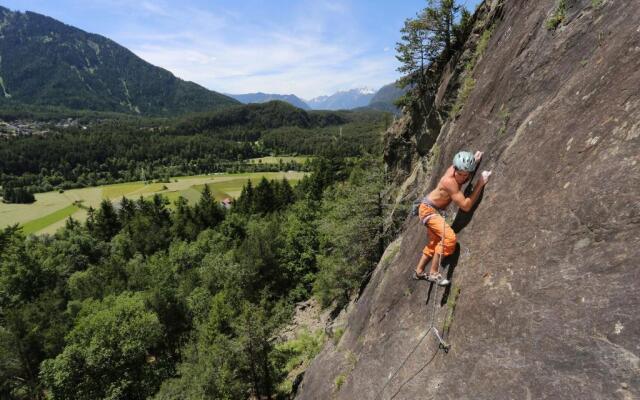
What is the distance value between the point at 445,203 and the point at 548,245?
101 inches

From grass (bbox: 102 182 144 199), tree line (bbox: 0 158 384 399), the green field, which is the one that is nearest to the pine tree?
tree line (bbox: 0 158 384 399)

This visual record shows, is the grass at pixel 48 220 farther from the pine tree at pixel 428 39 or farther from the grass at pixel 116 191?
the pine tree at pixel 428 39

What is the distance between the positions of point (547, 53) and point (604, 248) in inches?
223

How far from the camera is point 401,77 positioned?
94.4 feet

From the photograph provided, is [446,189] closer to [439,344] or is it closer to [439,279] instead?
[439,279]

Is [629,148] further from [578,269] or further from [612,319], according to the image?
[612,319]

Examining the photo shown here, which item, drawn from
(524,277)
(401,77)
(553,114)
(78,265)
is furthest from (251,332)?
(78,265)

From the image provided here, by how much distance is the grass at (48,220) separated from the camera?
294 ft

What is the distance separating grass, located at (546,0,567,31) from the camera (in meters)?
8.37

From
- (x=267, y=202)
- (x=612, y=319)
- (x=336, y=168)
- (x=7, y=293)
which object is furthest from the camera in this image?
(x=336, y=168)

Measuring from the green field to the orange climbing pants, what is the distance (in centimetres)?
10531

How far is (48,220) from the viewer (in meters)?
97.2

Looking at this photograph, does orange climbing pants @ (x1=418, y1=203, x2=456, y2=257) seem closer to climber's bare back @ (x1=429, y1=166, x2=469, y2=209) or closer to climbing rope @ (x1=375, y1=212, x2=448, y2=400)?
climbing rope @ (x1=375, y1=212, x2=448, y2=400)

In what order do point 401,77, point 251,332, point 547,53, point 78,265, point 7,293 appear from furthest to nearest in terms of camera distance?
point 78,265
point 7,293
point 401,77
point 251,332
point 547,53
